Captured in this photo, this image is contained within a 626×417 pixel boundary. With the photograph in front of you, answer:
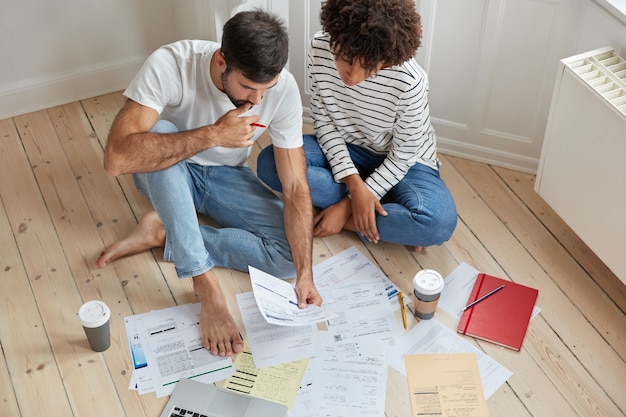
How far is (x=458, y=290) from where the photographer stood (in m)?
2.37

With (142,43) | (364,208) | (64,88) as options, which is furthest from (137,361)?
(142,43)

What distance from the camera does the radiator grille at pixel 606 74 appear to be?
7.06 feet

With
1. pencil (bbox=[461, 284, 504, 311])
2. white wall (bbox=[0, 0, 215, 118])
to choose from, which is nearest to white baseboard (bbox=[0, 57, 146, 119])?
white wall (bbox=[0, 0, 215, 118])

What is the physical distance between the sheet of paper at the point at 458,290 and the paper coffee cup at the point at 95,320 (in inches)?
37.4

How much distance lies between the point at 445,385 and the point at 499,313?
0.32 m

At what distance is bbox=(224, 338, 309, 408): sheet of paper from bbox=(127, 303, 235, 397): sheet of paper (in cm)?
3

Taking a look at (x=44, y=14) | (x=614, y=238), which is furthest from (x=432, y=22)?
(x=44, y=14)

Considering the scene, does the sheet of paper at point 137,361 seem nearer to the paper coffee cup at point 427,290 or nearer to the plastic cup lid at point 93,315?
the plastic cup lid at point 93,315

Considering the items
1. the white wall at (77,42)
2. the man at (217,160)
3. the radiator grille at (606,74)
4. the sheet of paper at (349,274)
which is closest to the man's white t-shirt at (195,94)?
the man at (217,160)

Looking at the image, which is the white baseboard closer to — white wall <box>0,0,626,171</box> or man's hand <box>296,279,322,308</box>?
white wall <box>0,0,626,171</box>

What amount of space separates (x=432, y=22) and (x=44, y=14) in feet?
4.46

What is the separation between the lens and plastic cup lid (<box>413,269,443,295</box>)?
2.18 meters

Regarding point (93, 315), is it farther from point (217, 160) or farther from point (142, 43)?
point (142, 43)

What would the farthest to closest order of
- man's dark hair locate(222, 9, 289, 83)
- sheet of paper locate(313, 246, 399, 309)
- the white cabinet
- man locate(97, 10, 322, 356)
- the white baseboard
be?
the white baseboard, the white cabinet, sheet of paper locate(313, 246, 399, 309), man locate(97, 10, 322, 356), man's dark hair locate(222, 9, 289, 83)
